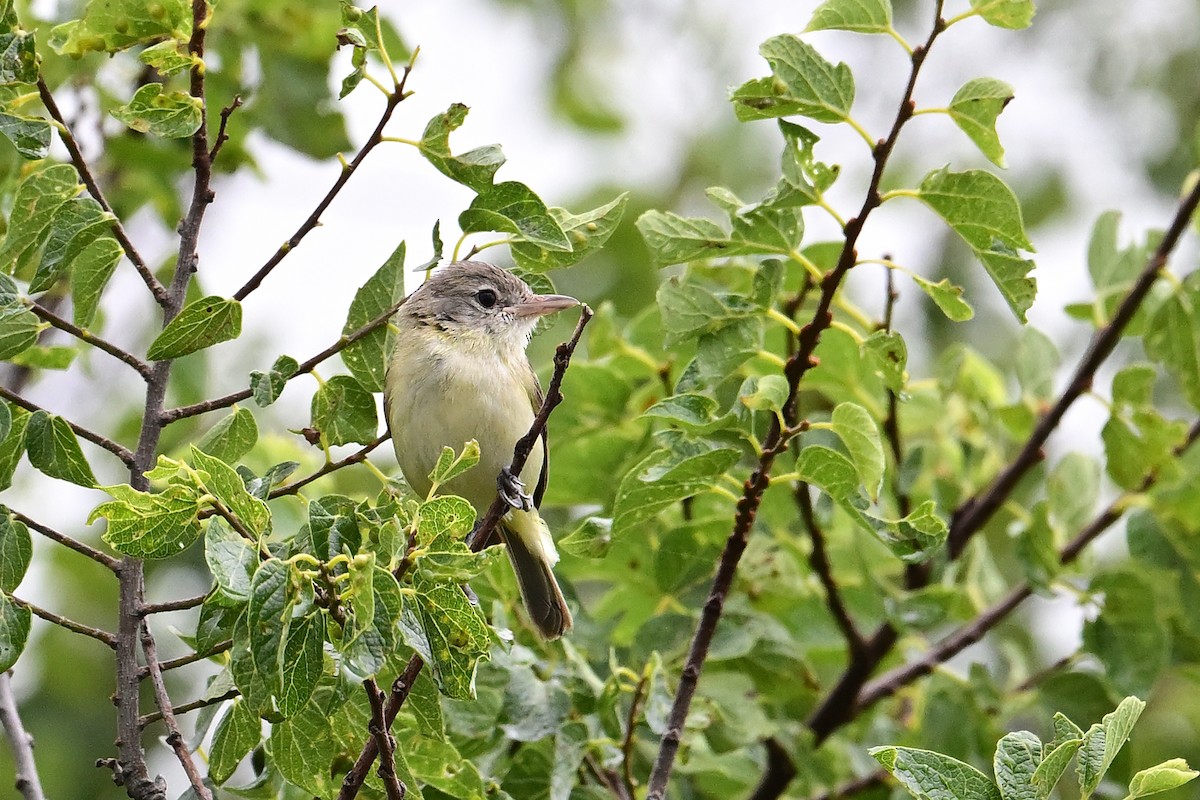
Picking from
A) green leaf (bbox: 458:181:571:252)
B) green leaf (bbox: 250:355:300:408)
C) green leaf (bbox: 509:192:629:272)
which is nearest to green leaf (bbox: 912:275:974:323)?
green leaf (bbox: 509:192:629:272)

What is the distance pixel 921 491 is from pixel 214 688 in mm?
2668

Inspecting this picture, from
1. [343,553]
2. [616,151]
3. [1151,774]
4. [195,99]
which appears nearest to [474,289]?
[195,99]

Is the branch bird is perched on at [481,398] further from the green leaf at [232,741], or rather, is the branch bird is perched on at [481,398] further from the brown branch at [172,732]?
the brown branch at [172,732]

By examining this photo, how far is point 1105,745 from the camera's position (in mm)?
2246

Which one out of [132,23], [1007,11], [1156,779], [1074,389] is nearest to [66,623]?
[132,23]

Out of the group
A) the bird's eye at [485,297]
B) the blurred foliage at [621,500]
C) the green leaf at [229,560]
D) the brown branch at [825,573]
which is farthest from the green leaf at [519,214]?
the bird's eye at [485,297]

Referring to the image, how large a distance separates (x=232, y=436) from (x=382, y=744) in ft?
2.49

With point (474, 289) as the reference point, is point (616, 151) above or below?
above

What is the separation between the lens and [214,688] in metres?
2.86

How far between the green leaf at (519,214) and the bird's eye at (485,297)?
189 centimetres

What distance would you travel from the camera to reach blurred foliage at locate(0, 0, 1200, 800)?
7.69 ft

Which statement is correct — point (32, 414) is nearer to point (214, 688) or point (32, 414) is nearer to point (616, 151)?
point (214, 688)

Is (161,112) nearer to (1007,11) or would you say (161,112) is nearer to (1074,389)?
(1007,11)

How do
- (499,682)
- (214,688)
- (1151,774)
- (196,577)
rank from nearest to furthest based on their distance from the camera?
(1151,774)
(214,688)
(499,682)
(196,577)
